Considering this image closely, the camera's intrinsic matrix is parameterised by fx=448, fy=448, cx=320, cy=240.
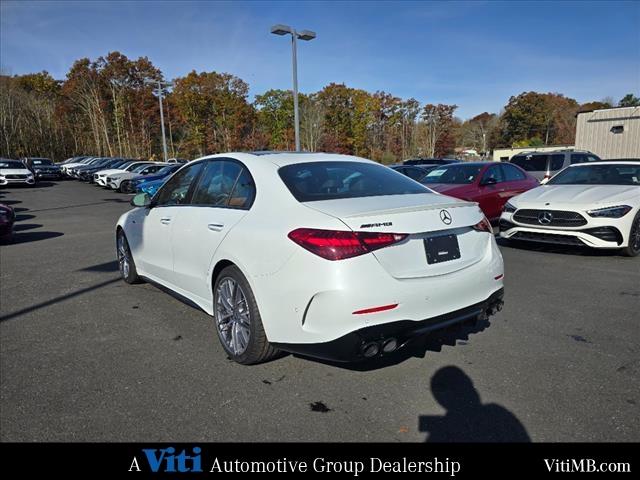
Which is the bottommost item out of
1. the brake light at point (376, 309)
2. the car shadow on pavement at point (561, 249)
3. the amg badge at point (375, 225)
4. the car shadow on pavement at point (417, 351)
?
the car shadow on pavement at point (561, 249)

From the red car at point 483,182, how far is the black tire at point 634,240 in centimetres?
276

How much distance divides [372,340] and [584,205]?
558 cm

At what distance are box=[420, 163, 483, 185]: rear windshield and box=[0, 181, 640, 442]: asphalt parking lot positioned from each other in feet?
15.8

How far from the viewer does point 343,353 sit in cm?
274

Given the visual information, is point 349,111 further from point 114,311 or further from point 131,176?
point 114,311

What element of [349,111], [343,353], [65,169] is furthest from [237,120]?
[343,353]

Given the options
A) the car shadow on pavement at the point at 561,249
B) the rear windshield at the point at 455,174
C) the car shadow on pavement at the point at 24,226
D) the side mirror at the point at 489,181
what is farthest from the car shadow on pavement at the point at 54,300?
the side mirror at the point at 489,181

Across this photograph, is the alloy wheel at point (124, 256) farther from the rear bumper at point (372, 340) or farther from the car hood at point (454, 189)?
the car hood at point (454, 189)

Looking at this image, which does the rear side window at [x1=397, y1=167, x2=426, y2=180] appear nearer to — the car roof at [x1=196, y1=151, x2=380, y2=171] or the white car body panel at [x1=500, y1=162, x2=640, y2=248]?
the white car body panel at [x1=500, y1=162, x2=640, y2=248]

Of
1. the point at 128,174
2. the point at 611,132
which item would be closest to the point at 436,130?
the point at 611,132

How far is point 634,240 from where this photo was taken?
695cm

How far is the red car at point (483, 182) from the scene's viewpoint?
926 centimetres
